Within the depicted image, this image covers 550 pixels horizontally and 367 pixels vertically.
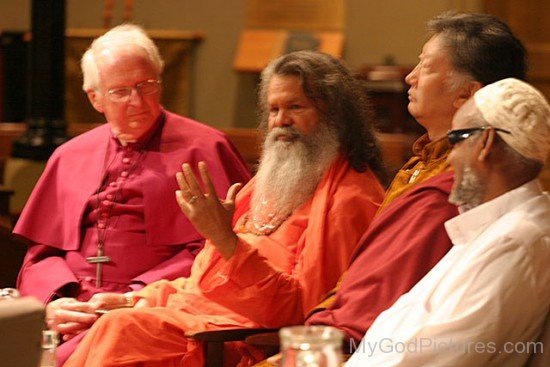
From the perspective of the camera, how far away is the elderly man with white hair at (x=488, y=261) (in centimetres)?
292

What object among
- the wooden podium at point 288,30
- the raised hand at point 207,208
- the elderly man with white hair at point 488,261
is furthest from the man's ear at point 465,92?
the wooden podium at point 288,30

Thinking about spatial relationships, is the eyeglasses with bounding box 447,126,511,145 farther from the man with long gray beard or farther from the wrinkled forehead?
the wrinkled forehead

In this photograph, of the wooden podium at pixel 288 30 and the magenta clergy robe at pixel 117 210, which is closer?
the magenta clergy robe at pixel 117 210

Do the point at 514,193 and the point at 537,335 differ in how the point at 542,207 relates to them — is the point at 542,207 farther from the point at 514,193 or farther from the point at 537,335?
the point at 537,335

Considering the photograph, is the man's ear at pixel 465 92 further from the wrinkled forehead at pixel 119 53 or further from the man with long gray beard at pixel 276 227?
the wrinkled forehead at pixel 119 53

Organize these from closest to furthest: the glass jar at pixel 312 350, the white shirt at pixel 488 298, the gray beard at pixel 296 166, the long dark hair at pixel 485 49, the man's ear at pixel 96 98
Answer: the glass jar at pixel 312 350 → the white shirt at pixel 488 298 → the long dark hair at pixel 485 49 → the gray beard at pixel 296 166 → the man's ear at pixel 96 98

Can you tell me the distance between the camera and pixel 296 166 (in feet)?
13.9

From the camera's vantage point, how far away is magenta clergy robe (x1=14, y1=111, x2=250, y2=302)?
4.65 metres

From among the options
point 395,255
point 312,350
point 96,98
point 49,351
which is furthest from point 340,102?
point 312,350

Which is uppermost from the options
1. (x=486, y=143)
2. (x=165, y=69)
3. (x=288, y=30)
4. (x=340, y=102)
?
(x=486, y=143)

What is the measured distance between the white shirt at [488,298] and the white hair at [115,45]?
83.5 inches

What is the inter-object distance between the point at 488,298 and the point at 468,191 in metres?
0.35

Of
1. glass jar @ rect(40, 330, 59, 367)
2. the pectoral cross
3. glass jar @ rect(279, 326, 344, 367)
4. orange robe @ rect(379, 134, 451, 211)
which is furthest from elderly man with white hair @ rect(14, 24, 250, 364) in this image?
glass jar @ rect(279, 326, 344, 367)

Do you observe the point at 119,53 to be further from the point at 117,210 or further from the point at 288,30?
the point at 288,30
